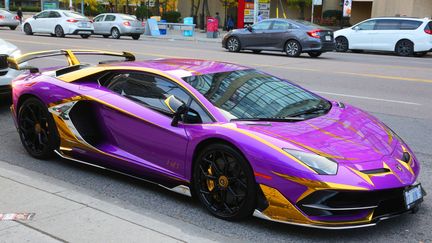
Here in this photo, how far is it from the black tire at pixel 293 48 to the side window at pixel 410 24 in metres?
5.83

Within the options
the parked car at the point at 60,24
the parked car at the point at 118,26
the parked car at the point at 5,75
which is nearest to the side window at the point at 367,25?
the parked car at the point at 118,26

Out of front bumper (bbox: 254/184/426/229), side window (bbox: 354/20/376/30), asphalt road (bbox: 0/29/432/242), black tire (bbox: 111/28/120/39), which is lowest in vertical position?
asphalt road (bbox: 0/29/432/242)

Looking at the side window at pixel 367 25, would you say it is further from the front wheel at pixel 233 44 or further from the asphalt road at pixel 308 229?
the asphalt road at pixel 308 229

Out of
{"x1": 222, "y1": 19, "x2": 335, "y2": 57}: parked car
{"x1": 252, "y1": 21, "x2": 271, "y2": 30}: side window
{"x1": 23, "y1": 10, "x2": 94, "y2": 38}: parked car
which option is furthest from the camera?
{"x1": 23, "y1": 10, "x2": 94, "y2": 38}: parked car

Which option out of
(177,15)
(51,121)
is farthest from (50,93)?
(177,15)

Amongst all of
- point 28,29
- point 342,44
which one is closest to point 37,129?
point 342,44

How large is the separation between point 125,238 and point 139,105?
154 centimetres

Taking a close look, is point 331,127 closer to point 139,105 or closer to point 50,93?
point 139,105

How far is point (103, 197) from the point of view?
4734mm

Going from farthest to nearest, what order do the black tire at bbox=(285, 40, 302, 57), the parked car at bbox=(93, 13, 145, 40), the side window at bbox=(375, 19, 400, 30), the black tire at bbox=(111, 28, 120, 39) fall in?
the black tire at bbox=(111, 28, 120, 39)
the parked car at bbox=(93, 13, 145, 40)
the side window at bbox=(375, 19, 400, 30)
the black tire at bbox=(285, 40, 302, 57)

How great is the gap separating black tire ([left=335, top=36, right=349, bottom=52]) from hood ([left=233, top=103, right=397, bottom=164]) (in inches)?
779

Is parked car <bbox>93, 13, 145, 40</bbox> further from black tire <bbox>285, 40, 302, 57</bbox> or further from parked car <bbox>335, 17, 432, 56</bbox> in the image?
black tire <bbox>285, 40, 302, 57</bbox>

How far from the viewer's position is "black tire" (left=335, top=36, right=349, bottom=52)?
23.6m

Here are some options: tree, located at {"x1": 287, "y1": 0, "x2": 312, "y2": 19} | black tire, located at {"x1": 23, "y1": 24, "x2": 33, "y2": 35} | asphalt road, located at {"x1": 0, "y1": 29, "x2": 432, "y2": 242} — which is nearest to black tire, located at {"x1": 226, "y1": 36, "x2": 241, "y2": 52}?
asphalt road, located at {"x1": 0, "y1": 29, "x2": 432, "y2": 242}
